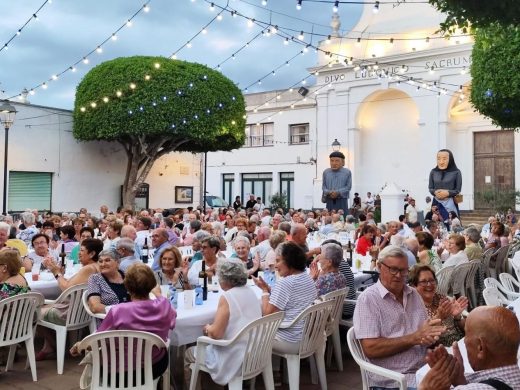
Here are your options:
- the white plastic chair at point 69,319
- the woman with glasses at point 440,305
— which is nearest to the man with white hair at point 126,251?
the white plastic chair at point 69,319

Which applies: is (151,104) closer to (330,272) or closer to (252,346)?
(330,272)

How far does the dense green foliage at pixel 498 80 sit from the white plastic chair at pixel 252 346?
955cm

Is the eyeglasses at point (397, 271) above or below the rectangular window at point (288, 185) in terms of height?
below

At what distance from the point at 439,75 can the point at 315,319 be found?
69.6ft

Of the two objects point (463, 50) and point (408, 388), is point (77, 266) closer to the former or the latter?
point (408, 388)

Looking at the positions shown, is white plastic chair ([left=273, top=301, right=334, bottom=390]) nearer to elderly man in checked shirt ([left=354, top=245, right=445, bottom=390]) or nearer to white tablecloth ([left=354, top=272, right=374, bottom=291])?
elderly man in checked shirt ([left=354, top=245, right=445, bottom=390])

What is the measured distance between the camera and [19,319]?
489cm

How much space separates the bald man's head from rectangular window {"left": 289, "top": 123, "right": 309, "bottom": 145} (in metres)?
26.7

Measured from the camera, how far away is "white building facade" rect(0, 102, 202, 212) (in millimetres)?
19320

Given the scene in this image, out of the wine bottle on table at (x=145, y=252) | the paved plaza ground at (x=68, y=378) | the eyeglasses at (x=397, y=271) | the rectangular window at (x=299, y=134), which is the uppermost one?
the rectangular window at (x=299, y=134)

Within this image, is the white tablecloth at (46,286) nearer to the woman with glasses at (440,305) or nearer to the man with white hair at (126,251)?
the man with white hair at (126,251)

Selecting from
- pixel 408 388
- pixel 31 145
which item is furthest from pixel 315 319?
pixel 31 145

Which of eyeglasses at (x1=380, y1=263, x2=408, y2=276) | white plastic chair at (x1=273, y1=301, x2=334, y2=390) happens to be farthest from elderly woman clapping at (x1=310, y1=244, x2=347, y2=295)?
eyeglasses at (x1=380, y1=263, x2=408, y2=276)

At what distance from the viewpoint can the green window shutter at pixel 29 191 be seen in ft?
63.2
